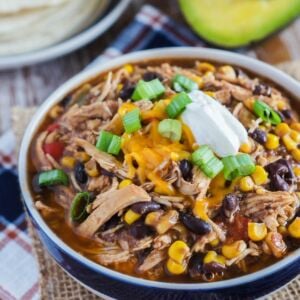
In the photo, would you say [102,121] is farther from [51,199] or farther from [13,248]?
[13,248]

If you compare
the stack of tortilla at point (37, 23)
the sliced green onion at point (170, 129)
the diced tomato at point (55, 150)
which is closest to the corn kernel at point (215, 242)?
the sliced green onion at point (170, 129)

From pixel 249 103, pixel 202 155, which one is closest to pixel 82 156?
pixel 202 155

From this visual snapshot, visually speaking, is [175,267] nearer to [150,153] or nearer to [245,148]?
[150,153]

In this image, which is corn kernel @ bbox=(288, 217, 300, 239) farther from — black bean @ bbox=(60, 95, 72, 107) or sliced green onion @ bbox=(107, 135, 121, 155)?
black bean @ bbox=(60, 95, 72, 107)

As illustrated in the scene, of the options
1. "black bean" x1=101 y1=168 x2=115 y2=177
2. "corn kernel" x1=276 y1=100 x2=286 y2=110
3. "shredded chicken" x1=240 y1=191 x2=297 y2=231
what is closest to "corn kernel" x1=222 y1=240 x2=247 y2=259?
"shredded chicken" x1=240 y1=191 x2=297 y2=231

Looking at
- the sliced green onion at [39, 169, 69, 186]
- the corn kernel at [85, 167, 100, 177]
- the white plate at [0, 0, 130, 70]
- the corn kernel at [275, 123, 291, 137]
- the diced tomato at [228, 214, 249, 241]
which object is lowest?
the white plate at [0, 0, 130, 70]

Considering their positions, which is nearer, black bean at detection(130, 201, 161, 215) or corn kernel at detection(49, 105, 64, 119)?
black bean at detection(130, 201, 161, 215)

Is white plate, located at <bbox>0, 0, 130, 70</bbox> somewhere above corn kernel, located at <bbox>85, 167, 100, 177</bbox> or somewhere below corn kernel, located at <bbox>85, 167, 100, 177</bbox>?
below
